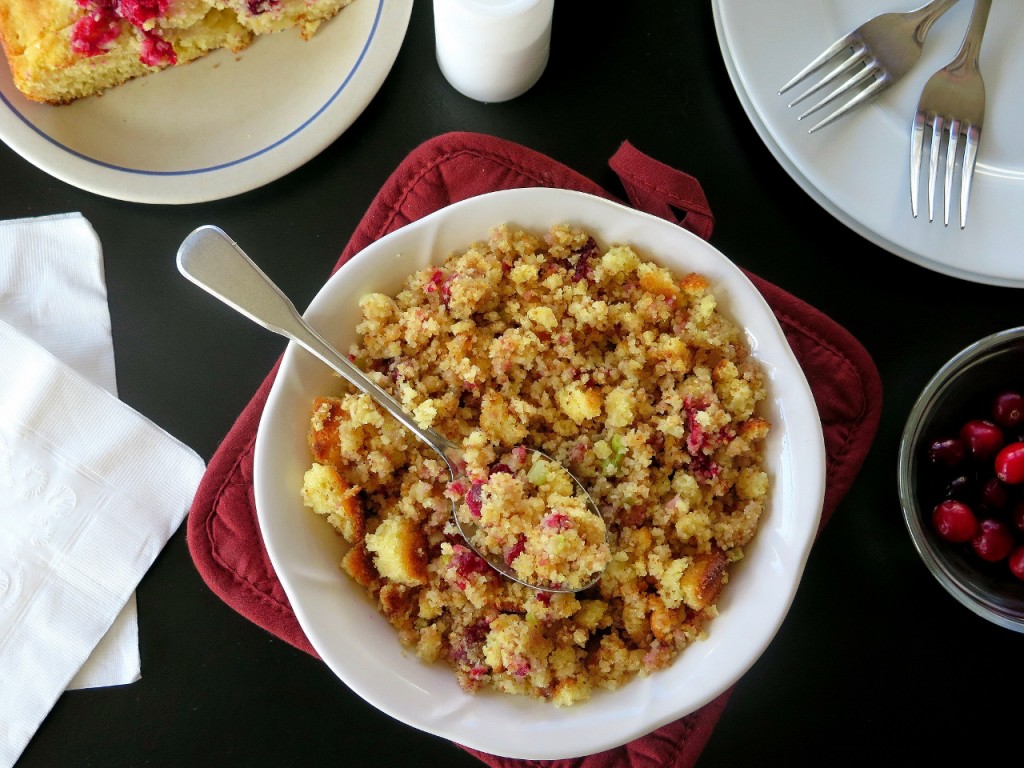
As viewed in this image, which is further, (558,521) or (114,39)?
(114,39)

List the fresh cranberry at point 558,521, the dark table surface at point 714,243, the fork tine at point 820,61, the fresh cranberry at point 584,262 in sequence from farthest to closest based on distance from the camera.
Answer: the dark table surface at point 714,243, the fork tine at point 820,61, the fresh cranberry at point 584,262, the fresh cranberry at point 558,521

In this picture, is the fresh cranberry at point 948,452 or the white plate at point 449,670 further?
the fresh cranberry at point 948,452

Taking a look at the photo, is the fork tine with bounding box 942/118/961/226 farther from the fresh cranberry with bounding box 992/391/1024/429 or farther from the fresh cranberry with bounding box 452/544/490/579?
the fresh cranberry with bounding box 452/544/490/579

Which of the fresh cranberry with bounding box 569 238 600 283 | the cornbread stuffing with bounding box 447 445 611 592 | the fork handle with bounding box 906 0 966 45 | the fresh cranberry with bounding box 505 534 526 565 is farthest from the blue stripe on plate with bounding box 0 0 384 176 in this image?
the fork handle with bounding box 906 0 966 45

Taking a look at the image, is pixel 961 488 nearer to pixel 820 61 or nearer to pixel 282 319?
pixel 820 61

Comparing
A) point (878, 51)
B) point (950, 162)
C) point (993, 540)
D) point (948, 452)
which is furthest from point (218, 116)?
point (993, 540)

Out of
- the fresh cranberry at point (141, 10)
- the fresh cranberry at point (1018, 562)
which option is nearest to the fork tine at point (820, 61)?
the fresh cranberry at point (1018, 562)

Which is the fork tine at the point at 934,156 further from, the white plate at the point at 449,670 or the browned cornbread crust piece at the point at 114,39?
the browned cornbread crust piece at the point at 114,39
